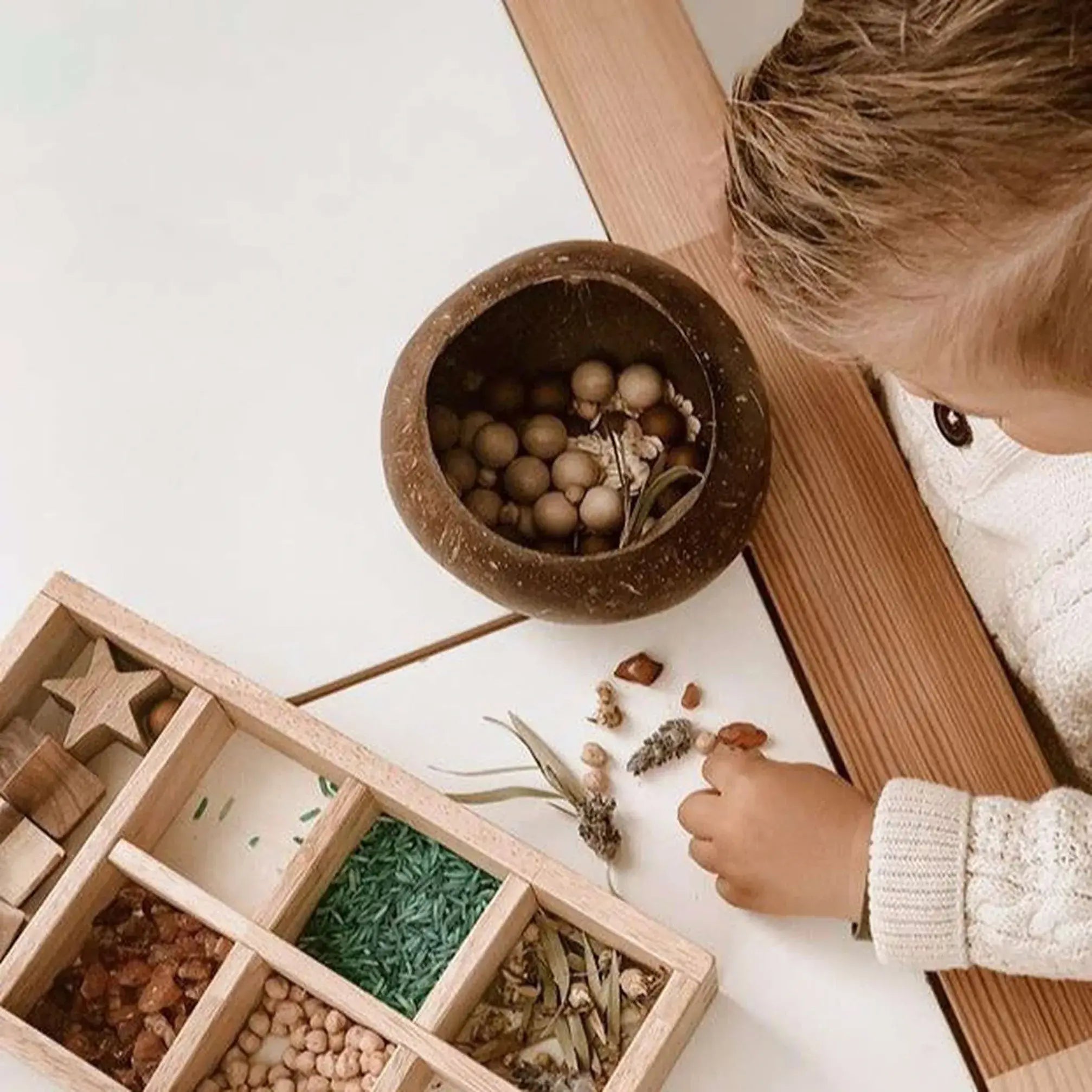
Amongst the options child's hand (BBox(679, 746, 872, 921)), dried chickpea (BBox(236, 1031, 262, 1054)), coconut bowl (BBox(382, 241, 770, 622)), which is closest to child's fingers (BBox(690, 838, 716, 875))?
child's hand (BBox(679, 746, 872, 921))

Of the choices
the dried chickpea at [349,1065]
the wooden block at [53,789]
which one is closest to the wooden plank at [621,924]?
the dried chickpea at [349,1065]

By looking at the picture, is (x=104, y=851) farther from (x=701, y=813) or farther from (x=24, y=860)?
(x=701, y=813)

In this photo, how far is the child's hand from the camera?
731 mm

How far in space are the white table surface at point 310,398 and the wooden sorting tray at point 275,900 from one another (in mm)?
40

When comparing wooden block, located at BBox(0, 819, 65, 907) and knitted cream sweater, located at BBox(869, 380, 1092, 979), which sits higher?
wooden block, located at BBox(0, 819, 65, 907)

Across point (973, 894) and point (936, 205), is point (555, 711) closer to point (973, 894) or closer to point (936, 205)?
point (973, 894)

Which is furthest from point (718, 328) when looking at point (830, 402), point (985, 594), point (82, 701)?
point (82, 701)

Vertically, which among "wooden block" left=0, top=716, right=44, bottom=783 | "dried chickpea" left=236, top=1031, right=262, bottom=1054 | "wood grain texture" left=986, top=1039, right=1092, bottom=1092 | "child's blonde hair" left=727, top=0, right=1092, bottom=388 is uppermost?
"child's blonde hair" left=727, top=0, right=1092, bottom=388

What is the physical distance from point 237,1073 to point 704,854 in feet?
0.76

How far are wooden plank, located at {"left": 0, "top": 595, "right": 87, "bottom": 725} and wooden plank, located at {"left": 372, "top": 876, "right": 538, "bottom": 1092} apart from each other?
24cm

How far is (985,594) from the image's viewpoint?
83 centimetres

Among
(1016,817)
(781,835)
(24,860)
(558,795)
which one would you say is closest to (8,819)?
(24,860)

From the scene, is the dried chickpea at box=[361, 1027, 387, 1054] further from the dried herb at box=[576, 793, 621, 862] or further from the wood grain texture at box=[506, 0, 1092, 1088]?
the wood grain texture at box=[506, 0, 1092, 1088]

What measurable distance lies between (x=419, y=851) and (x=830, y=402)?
0.30 m
